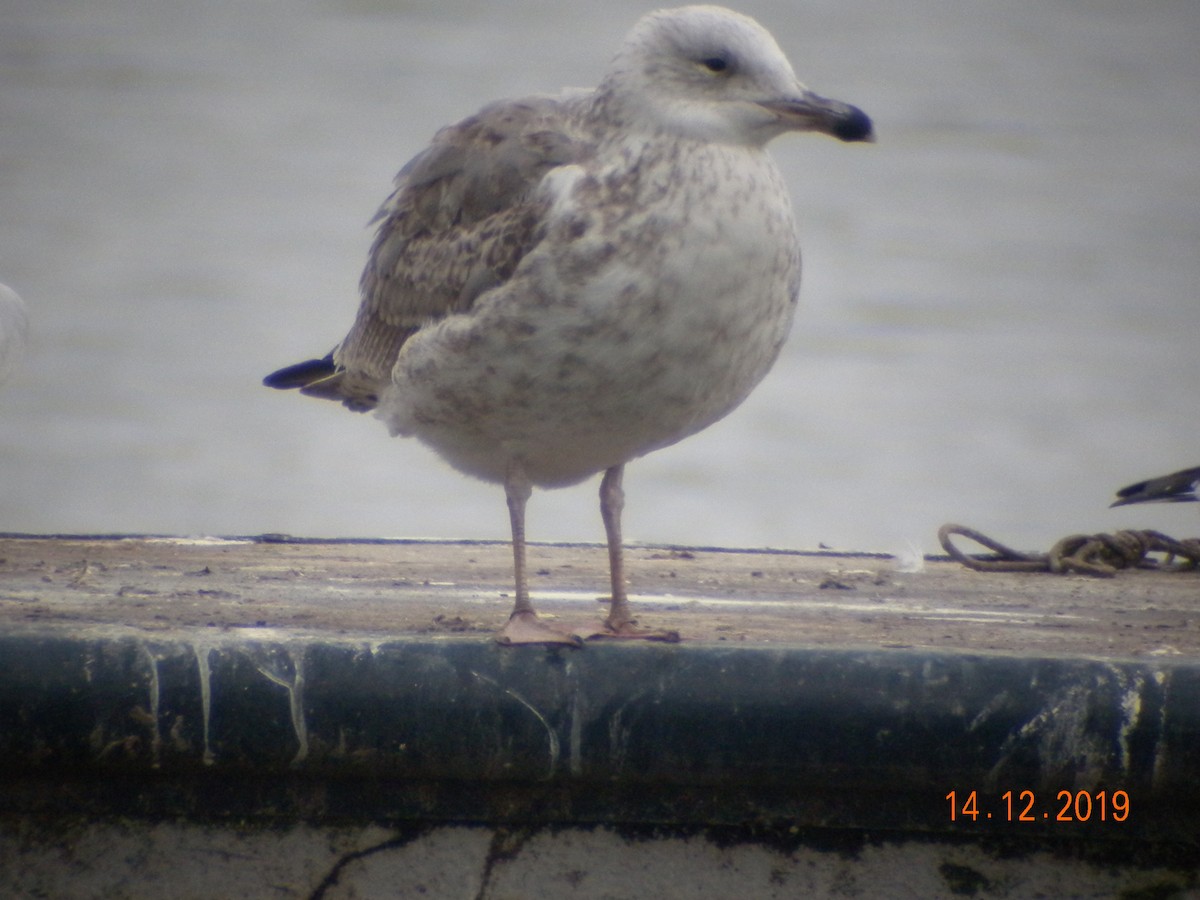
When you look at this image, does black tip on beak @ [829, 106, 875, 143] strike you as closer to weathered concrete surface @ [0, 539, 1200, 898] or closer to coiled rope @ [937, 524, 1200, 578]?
weathered concrete surface @ [0, 539, 1200, 898]

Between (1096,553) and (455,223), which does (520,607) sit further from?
(1096,553)

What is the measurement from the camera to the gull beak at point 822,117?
3.54 m

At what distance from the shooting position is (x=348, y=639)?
3.36 meters

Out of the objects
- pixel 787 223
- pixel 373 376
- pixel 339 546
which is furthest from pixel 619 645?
pixel 339 546

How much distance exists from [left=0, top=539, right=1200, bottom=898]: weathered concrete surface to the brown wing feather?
2.88 feet

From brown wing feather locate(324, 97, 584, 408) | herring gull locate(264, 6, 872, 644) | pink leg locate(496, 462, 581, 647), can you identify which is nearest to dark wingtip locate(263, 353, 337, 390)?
brown wing feather locate(324, 97, 584, 408)

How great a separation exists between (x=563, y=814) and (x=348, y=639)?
0.54 metres

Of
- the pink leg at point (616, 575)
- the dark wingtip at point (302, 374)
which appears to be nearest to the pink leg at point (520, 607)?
the pink leg at point (616, 575)

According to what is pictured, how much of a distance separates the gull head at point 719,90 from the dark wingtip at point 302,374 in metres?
1.58

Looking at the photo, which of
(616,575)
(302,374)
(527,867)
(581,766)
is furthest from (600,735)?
(302,374)

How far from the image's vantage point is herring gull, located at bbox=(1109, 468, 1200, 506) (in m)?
6.25

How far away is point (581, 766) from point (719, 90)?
4.66 ft

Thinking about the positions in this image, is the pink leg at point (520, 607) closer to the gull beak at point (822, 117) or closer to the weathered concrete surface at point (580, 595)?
the weathered concrete surface at point (580, 595)

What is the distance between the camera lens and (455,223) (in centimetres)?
399
